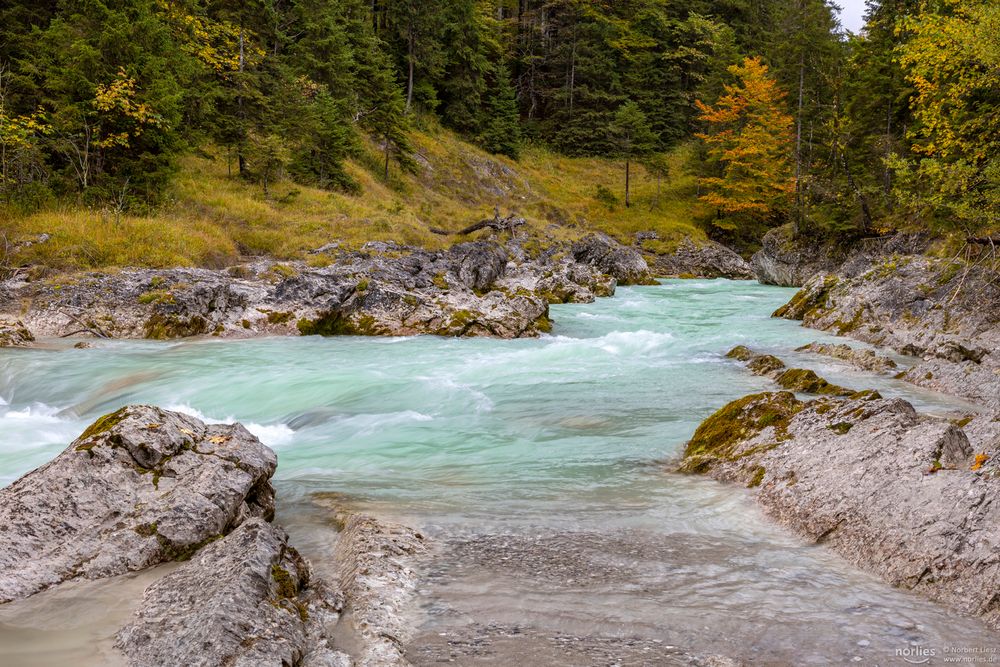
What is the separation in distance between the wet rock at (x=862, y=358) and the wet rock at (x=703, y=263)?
25.0 m

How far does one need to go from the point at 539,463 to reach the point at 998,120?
10408mm

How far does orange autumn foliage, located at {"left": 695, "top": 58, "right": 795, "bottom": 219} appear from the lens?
39.6m

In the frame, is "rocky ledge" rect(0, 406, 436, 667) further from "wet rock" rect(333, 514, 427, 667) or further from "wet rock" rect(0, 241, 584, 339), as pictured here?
"wet rock" rect(0, 241, 584, 339)

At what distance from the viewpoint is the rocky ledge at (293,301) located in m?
15.5

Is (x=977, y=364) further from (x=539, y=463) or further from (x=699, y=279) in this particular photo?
(x=699, y=279)

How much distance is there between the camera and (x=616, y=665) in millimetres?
3070

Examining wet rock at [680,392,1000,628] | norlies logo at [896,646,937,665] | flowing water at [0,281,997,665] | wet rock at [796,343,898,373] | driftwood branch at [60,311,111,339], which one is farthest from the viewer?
driftwood branch at [60,311,111,339]

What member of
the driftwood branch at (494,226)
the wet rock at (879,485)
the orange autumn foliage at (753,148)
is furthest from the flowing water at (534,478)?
the orange autumn foliage at (753,148)

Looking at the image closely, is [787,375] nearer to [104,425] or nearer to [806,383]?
[806,383]

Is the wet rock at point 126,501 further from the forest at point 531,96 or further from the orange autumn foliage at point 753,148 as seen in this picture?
the orange autumn foliage at point 753,148

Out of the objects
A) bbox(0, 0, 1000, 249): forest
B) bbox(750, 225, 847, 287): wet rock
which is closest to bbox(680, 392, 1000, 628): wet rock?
bbox(0, 0, 1000, 249): forest

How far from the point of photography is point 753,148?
3956cm

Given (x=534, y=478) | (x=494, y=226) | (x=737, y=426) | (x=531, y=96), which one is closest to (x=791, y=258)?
(x=494, y=226)

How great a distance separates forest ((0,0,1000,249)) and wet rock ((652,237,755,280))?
16.6 ft
